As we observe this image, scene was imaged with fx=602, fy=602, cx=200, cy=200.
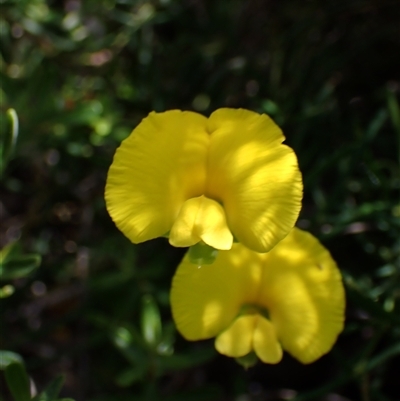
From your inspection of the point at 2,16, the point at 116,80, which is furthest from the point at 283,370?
the point at 2,16

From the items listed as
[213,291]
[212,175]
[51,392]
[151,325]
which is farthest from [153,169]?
[151,325]

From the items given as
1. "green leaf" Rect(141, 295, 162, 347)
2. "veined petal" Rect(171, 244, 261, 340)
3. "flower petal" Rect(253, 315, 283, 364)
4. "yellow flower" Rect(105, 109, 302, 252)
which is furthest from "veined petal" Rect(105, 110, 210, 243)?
"green leaf" Rect(141, 295, 162, 347)

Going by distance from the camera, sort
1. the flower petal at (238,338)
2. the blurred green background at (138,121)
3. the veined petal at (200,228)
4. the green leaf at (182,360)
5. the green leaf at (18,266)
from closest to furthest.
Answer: the veined petal at (200,228), the flower petal at (238,338), the green leaf at (18,266), the green leaf at (182,360), the blurred green background at (138,121)

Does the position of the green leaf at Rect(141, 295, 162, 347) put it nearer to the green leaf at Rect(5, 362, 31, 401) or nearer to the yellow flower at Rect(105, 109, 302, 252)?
the green leaf at Rect(5, 362, 31, 401)

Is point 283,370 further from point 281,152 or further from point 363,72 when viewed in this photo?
point 281,152

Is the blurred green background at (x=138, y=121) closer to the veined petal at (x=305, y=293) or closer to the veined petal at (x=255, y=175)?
the veined petal at (x=305, y=293)

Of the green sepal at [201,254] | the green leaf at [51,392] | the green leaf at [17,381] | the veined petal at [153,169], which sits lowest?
the green leaf at [51,392]

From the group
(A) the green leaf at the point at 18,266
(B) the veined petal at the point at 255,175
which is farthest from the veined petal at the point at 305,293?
(A) the green leaf at the point at 18,266
